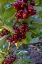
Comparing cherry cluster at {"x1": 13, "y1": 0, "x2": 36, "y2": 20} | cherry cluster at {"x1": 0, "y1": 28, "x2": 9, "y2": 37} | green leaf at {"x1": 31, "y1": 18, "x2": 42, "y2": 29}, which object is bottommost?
cherry cluster at {"x1": 0, "y1": 28, "x2": 9, "y2": 37}

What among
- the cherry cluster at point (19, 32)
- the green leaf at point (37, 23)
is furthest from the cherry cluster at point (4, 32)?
the green leaf at point (37, 23)

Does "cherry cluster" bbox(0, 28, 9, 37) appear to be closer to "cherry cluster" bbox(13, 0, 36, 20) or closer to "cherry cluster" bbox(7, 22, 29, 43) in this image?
"cherry cluster" bbox(7, 22, 29, 43)

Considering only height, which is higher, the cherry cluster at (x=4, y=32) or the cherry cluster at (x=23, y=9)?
the cherry cluster at (x=23, y=9)

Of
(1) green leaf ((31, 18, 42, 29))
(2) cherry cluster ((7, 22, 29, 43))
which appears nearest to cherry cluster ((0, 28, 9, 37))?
(2) cherry cluster ((7, 22, 29, 43))

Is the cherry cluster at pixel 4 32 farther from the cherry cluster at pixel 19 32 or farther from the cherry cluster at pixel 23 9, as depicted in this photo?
the cherry cluster at pixel 23 9

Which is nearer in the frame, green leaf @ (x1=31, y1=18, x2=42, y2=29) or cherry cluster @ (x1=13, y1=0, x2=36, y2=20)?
cherry cluster @ (x1=13, y1=0, x2=36, y2=20)

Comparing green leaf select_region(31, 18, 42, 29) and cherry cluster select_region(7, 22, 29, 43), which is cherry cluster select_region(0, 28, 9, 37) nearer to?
cherry cluster select_region(7, 22, 29, 43)

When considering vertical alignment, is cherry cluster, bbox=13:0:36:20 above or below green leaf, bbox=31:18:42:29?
above

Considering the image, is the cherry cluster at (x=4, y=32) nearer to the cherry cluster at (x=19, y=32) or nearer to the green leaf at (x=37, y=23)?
the cherry cluster at (x=19, y=32)

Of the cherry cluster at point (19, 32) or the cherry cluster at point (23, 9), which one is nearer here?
the cherry cluster at point (23, 9)

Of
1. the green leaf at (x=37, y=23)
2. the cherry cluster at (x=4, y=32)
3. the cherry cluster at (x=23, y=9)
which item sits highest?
the cherry cluster at (x=23, y=9)

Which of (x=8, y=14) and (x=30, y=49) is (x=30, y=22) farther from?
(x=30, y=49)
